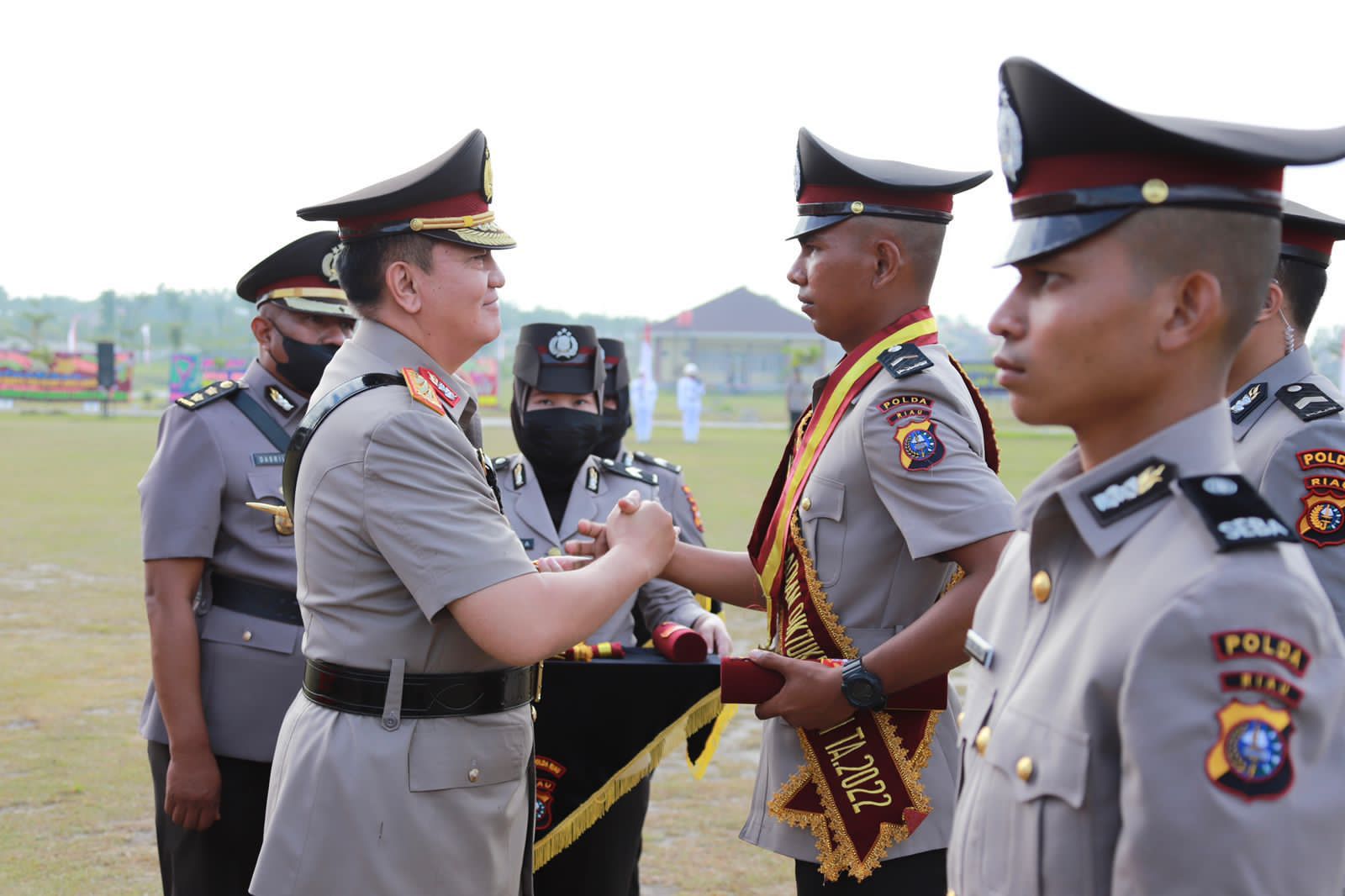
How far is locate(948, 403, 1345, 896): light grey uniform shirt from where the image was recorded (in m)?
1.28

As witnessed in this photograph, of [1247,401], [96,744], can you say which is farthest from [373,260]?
[96,744]

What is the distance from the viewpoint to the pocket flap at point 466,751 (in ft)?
7.95

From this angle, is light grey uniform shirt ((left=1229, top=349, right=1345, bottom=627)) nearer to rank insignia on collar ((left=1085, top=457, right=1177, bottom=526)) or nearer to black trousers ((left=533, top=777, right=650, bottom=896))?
rank insignia on collar ((left=1085, top=457, right=1177, bottom=526))

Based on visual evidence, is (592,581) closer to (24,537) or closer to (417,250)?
(417,250)

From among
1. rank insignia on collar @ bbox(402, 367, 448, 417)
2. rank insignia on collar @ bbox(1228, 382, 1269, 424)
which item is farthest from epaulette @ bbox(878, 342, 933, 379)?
rank insignia on collar @ bbox(402, 367, 448, 417)

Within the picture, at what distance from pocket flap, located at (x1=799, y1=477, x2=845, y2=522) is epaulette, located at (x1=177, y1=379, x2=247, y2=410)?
1866mm

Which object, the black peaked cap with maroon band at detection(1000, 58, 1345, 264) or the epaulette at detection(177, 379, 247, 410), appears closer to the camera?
the black peaked cap with maroon band at detection(1000, 58, 1345, 264)

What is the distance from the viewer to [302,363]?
3.78m

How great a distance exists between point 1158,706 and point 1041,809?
0.25 meters

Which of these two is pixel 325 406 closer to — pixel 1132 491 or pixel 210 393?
pixel 210 393

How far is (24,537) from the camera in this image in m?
12.5

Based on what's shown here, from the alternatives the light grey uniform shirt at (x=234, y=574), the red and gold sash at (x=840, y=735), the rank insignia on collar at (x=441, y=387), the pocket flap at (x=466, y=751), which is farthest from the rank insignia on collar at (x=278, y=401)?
the red and gold sash at (x=840, y=735)

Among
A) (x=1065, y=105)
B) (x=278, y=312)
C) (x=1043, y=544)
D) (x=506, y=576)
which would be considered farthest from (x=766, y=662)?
Answer: (x=278, y=312)

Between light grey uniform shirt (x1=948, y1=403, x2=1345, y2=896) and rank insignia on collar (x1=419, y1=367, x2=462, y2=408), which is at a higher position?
rank insignia on collar (x1=419, y1=367, x2=462, y2=408)
